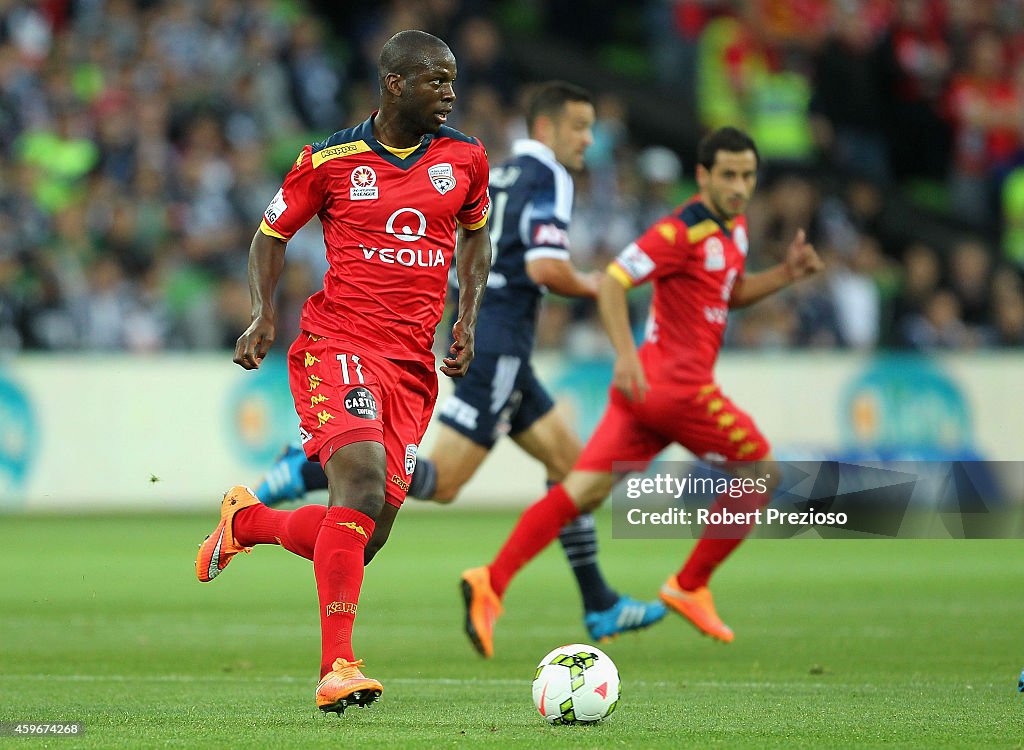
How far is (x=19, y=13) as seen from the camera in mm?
19812

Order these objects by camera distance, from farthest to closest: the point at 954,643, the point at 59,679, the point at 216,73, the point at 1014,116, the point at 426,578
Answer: the point at 1014,116
the point at 216,73
the point at 426,578
the point at 954,643
the point at 59,679

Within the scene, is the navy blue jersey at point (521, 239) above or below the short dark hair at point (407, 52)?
below

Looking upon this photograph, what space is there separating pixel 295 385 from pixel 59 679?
1830 millimetres

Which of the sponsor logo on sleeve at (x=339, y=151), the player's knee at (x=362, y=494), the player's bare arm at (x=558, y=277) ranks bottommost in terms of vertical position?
the player's knee at (x=362, y=494)

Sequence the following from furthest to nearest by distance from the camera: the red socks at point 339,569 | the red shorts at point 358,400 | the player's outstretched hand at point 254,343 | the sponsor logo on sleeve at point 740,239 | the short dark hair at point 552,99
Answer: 1. the short dark hair at point 552,99
2. the sponsor logo on sleeve at point 740,239
3. the red shorts at point 358,400
4. the player's outstretched hand at point 254,343
5. the red socks at point 339,569

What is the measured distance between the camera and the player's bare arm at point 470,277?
6.95 metres

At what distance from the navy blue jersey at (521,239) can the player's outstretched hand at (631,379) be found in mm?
622

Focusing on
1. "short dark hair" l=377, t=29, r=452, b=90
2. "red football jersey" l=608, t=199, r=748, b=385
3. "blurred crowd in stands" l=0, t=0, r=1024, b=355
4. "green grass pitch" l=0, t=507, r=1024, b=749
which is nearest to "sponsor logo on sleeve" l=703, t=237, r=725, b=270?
"red football jersey" l=608, t=199, r=748, b=385

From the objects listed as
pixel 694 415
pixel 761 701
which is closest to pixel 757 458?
pixel 694 415

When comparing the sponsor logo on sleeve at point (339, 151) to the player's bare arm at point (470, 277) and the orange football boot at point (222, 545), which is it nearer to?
the player's bare arm at point (470, 277)

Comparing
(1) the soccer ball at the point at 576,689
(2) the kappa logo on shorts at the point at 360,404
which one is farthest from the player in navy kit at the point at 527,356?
(1) the soccer ball at the point at 576,689

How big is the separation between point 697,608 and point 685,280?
5.64 ft

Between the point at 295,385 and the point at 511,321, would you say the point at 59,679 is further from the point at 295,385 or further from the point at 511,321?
Answer: the point at 511,321

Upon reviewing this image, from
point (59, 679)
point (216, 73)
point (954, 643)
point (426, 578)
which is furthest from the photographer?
point (216, 73)
